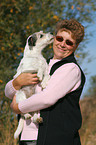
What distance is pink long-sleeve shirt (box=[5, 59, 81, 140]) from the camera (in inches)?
75.5

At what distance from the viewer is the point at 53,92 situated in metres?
1.92

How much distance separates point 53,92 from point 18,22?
319 cm

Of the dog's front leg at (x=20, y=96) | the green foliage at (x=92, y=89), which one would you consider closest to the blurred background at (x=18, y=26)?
the dog's front leg at (x=20, y=96)

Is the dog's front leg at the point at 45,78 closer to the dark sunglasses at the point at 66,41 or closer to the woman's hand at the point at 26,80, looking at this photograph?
the woman's hand at the point at 26,80

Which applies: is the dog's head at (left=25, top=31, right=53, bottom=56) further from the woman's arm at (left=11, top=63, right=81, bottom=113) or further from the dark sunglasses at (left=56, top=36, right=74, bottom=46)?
the woman's arm at (left=11, top=63, right=81, bottom=113)

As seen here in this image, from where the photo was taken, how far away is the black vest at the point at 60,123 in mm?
1940

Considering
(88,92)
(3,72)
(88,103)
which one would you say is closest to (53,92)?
(3,72)

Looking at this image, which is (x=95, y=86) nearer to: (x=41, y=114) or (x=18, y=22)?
(x=18, y=22)

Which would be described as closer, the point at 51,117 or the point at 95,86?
the point at 51,117

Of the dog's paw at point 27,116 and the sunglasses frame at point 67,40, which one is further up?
the sunglasses frame at point 67,40

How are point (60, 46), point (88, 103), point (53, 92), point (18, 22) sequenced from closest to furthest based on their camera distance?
1. point (53, 92)
2. point (60, 46)
3. point (18, 22)
4. point (88, 103)

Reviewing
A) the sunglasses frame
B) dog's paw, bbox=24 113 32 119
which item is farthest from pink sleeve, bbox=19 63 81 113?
the sunglasses frame

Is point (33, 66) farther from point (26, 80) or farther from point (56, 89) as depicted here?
point (56, 89)

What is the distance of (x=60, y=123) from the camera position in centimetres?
196
